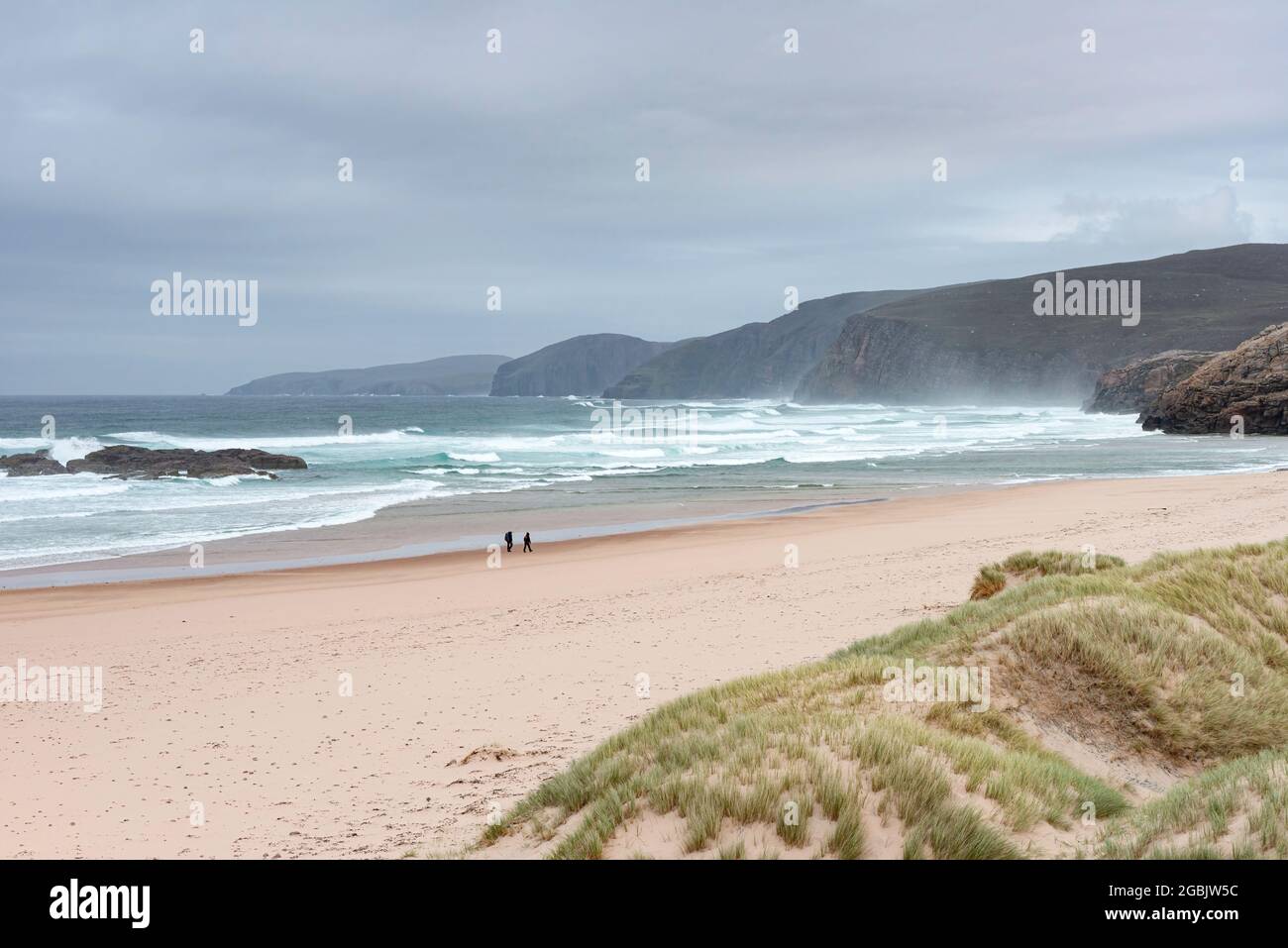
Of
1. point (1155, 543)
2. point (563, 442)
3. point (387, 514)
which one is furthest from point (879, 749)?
point (563, 442)

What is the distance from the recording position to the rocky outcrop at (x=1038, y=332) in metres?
123

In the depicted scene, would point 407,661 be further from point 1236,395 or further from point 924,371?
point 924,371

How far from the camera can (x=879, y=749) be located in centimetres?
447

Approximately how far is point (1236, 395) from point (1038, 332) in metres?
78.1

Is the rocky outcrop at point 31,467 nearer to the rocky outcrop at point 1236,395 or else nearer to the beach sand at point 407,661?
the beach sand at point 407,661

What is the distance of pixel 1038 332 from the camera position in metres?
137

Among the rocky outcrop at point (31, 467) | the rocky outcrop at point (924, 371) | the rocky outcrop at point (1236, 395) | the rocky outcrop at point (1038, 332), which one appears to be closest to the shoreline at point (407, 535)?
the rocky outcrop at point (31, 467)

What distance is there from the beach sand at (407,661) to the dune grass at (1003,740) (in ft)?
4.61

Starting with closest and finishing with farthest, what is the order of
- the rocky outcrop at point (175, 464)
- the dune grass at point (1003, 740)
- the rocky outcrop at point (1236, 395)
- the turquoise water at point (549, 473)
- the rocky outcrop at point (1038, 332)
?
the dune grass at point (1003, 740) < the turquoise water at point (549, 473) < the rocky outcrop at point (175, 464) < the rocky outcrop at point (1236, 395) < the rocky outcrop at point (1038, 332)

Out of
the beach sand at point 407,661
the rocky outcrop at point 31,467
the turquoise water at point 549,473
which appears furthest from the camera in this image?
the rocky outcrop at point 31,467

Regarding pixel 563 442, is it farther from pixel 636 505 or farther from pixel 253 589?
pixel 253 589

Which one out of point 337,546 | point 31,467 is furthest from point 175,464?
point 337,546

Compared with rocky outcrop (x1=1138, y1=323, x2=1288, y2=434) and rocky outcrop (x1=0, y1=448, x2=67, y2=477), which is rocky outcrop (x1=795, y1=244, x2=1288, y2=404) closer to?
rocky outcrop (x1=1138, y1=323, x2=1288, y2=434)
